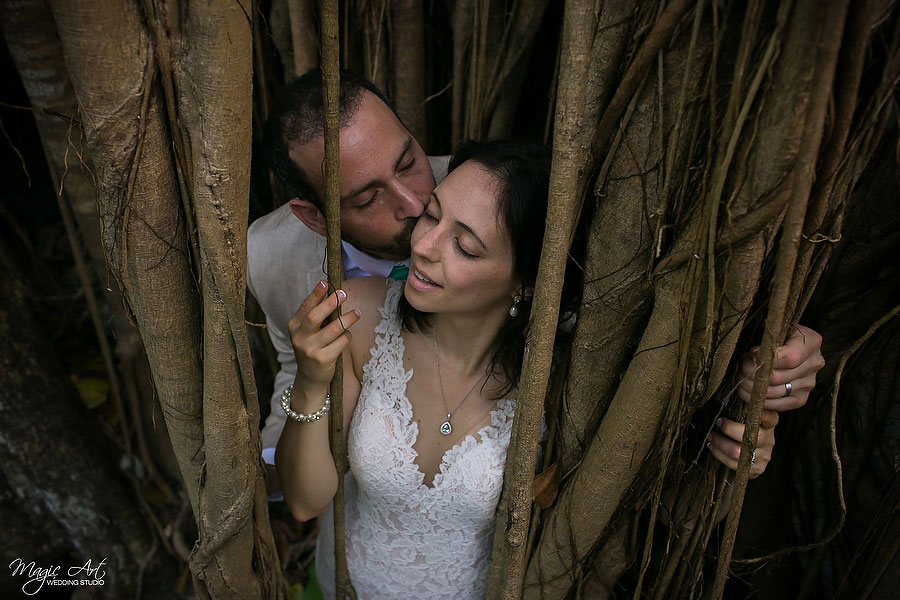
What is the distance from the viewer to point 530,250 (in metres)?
1.22

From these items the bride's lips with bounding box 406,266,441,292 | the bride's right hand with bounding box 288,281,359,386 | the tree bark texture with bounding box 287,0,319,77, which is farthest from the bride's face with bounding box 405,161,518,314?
the tree bark texture with bounding box 287,0,319,77

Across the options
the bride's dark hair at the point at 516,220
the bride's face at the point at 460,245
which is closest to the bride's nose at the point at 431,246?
the bride's face at the point at 460,245

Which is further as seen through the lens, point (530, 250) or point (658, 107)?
point (530, 250)

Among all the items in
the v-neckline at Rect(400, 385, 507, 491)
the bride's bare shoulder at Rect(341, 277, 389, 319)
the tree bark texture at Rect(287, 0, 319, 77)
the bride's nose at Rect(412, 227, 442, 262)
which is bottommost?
the v-neckline at Rect(400, 385, 507, 491)

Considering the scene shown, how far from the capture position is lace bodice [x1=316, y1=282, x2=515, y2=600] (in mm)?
1326

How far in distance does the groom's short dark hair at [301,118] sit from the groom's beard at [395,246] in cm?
16

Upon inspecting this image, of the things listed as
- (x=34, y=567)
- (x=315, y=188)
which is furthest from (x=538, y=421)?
(x=34, y=567)

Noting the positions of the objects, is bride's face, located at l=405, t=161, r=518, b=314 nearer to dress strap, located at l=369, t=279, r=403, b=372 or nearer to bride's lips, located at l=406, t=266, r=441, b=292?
bride's lips, located at l=406, t=266, r=441, b=292

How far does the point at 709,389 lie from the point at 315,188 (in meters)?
0.97

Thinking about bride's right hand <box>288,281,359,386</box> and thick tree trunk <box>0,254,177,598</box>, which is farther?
thick tree trunk <box>0,254,177,598</box>

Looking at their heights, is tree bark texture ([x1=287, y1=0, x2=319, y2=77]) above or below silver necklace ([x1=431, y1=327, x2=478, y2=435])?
above

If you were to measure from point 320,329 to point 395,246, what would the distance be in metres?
0.56

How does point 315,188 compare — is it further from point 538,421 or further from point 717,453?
point 717,453

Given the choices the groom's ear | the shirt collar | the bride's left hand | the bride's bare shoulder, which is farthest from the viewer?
the shirt collar
